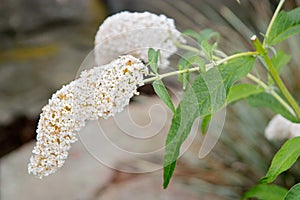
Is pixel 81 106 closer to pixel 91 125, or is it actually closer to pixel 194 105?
pixel 194 105

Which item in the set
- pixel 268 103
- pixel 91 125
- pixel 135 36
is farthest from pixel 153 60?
pixel 91 125

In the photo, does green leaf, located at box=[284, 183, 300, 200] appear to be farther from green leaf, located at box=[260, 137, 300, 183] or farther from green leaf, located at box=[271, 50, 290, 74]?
green leaf, located at box=[271, 50, 290, 74]

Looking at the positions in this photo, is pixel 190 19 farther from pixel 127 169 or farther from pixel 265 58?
pixel 265 58

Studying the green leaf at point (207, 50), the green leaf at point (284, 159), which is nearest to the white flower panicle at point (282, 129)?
the green leaf at point (284, 159)

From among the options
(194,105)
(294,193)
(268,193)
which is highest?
(194,105)

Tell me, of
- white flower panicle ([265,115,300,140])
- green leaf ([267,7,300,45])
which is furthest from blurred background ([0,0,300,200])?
green leaf ([267,7,300,45])

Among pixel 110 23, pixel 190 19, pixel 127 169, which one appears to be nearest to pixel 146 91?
pixel 110 23
